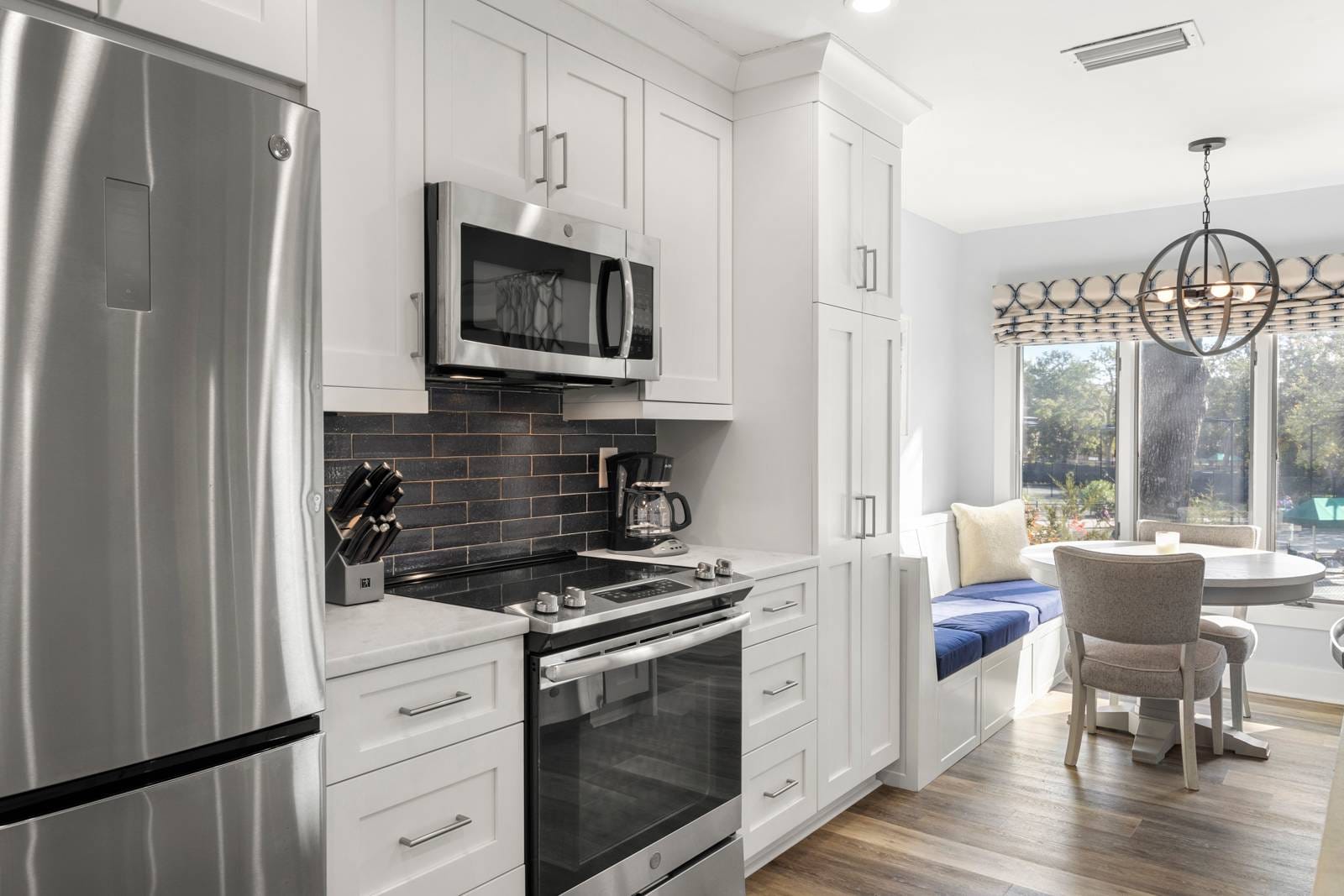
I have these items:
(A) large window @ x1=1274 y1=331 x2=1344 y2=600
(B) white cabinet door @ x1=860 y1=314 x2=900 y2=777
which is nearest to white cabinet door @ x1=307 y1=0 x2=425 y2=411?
(B) white cabinet door @ x1=860 y1=314 x2=900 y2=777

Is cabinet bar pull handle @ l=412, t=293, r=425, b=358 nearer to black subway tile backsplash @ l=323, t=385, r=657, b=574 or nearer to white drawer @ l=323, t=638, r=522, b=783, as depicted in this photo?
black subway tile backsplash @ l=323, t=385, r=657, b=574

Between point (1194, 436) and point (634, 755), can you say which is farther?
point (1194, 436)

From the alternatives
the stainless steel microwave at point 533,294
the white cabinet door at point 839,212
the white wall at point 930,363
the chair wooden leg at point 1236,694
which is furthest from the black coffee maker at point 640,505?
the chair wooden leg at point 1236,694

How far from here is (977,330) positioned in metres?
5.58

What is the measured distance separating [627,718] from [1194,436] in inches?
166

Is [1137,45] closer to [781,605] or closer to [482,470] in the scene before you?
[781,605]

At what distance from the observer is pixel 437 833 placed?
1690mm

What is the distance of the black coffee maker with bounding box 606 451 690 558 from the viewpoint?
9.28ft

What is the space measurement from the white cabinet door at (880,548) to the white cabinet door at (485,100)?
4.56 ft

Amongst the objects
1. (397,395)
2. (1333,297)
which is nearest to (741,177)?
(397,395)

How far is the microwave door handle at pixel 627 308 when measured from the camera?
8.05ft

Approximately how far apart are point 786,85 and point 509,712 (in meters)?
2.12

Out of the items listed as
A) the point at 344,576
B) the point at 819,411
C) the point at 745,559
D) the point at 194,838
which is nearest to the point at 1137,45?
the point at 819,411

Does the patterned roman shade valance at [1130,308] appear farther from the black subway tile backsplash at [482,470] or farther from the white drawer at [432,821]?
the white drawer at [432,821]
